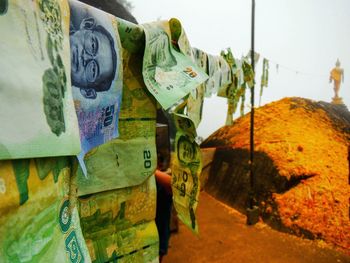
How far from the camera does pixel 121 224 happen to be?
1.22m

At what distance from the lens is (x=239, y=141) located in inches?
293

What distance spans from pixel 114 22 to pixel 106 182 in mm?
652

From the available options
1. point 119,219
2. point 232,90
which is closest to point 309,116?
point 232,90

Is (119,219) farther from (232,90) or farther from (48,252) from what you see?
(232,90)

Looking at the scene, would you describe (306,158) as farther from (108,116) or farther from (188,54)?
(108,116)

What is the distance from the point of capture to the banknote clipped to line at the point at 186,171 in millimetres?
1190

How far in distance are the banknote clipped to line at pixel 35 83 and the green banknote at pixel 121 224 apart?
540mm

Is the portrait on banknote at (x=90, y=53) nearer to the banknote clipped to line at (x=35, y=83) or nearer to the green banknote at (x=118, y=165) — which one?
the banknote clipped to line at (x=35, y=83)

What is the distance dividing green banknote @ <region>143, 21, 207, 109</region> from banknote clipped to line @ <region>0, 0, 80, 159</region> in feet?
1.31

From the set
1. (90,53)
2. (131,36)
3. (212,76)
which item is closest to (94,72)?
(90,53)

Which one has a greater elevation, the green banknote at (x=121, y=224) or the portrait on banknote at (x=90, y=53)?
the portrait on banknote at (x=90, y=53)

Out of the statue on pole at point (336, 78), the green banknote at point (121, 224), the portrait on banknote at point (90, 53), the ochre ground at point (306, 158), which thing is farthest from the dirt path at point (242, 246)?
the statue on pole at point (336, 78)

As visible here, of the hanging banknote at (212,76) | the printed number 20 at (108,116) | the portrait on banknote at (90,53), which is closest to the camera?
the portrait on banknote at (90,53)

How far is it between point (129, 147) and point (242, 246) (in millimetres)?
4072
